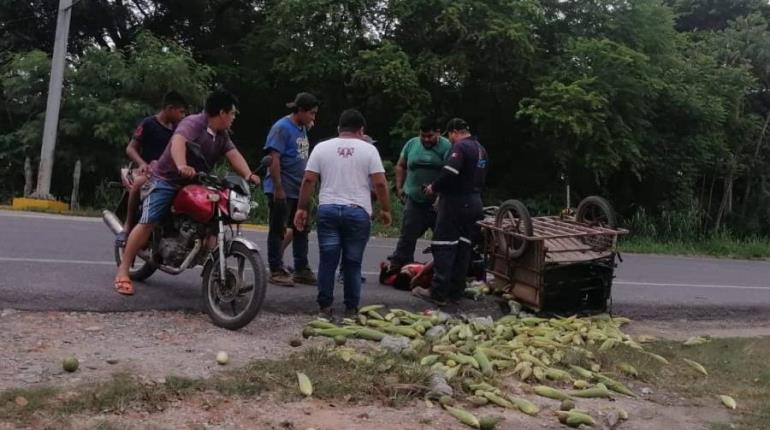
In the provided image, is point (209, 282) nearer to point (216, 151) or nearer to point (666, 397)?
point (216, 151)

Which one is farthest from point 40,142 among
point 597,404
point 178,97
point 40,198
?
point 597,404

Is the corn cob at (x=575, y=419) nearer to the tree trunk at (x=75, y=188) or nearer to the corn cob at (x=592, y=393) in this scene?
the corn cob at (x=592, y=393)

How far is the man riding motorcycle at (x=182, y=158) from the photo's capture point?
6.25 meters

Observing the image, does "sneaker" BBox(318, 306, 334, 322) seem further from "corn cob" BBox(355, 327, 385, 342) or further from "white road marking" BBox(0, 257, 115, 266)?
"white road marking" BBox(0, 257, 115, 266)

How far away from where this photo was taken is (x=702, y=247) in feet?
64.7

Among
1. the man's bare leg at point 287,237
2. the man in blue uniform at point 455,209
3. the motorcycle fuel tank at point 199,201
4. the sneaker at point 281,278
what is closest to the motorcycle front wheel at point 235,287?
the motorcycle fuel tank at point 199,201

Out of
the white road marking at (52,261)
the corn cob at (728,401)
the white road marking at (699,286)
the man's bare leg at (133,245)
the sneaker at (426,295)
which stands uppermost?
the man's bare leg at (133,245)

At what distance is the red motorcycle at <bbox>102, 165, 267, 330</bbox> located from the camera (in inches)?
232

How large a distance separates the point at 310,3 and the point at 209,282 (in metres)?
14.6

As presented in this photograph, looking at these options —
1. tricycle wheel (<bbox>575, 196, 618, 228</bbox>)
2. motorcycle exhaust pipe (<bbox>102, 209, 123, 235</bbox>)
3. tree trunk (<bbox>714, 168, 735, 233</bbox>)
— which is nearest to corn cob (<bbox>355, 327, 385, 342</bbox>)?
motorcycle exhaust pipe (<bbox>102, 209, 123, 235</bbox>)

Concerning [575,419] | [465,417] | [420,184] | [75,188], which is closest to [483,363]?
[575,419]

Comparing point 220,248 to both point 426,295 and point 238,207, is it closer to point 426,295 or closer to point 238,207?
point 238,207

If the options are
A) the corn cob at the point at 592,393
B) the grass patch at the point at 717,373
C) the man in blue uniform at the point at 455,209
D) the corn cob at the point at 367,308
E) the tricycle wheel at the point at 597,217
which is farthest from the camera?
the tricycle wheel at the point at 597,217

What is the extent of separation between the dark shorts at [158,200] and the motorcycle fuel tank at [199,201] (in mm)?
102
